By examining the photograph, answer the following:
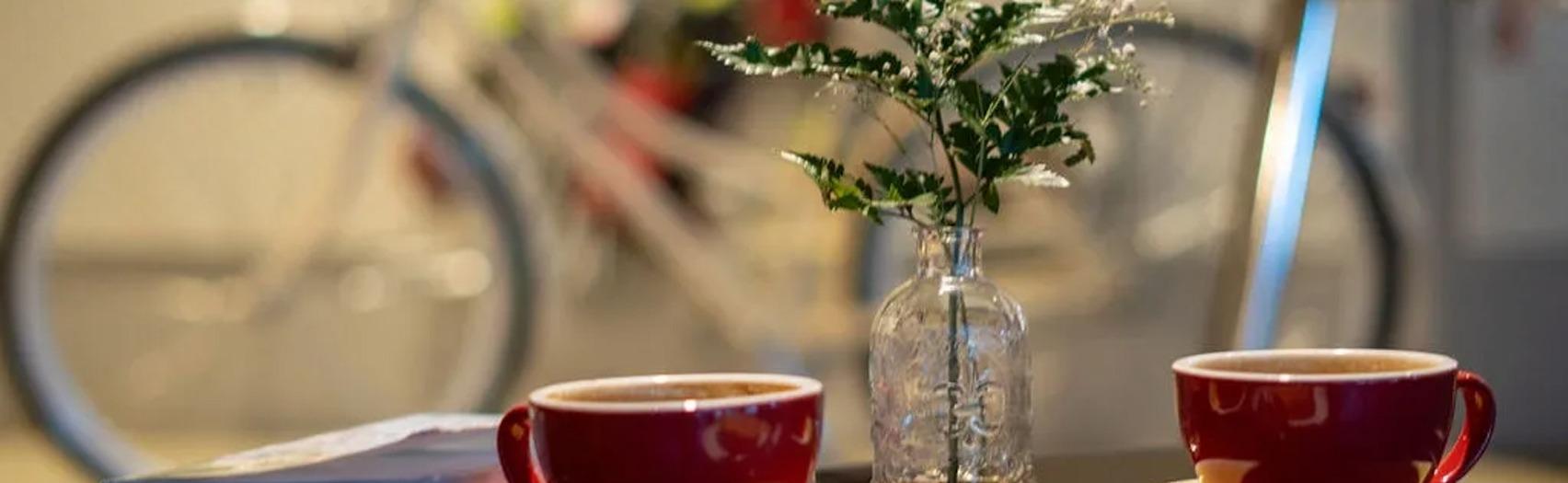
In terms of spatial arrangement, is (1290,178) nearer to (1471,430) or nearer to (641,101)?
(1471,430)

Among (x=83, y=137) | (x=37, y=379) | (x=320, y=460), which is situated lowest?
(x=37, y=379)

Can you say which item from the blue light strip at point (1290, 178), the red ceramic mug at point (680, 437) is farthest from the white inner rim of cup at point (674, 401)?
the blue light strip at point (1290, 178)

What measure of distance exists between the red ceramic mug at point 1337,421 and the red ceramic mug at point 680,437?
125 millimetres

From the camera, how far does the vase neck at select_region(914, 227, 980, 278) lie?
18.9 inches

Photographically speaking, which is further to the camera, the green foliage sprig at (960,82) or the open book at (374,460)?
the open book at (374,460)

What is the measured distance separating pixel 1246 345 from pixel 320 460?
557 millimetres

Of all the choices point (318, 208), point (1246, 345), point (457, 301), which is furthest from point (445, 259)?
point (1246, 345)

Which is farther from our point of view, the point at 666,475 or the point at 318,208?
the point at 318,208

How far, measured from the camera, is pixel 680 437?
1.45 feet

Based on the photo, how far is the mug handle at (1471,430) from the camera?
506 millimetres

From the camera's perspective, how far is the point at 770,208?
2176 millimetres

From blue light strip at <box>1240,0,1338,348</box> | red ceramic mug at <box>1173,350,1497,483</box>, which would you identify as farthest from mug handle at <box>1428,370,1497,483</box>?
blue light strip at <box>1240,0,1338,348</box>

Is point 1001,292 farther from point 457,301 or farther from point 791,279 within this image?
point 457,301

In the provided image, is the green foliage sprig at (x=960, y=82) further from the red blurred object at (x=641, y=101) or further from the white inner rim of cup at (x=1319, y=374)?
the red blurred object at (x=641, y=101)
